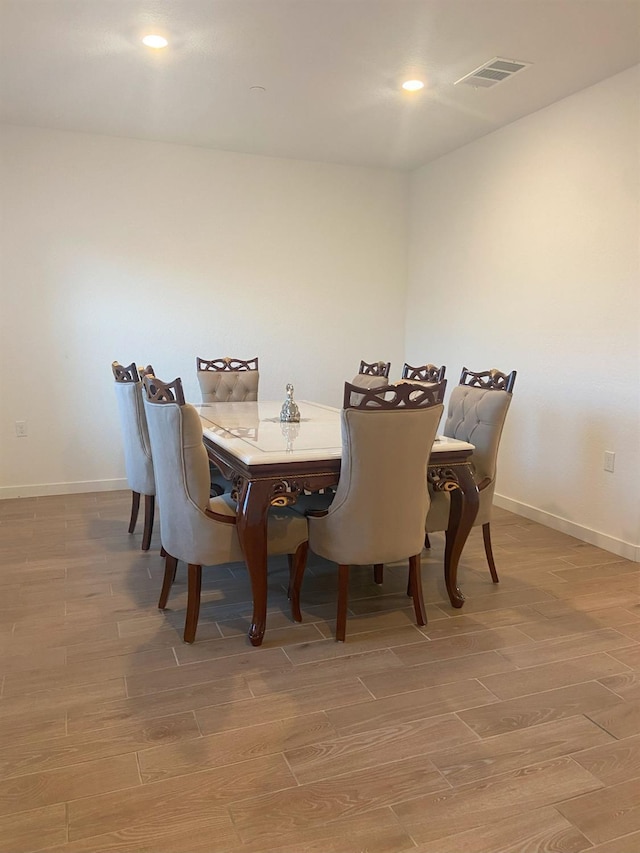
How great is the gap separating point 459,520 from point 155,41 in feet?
8.88

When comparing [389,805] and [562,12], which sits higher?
[562,12]

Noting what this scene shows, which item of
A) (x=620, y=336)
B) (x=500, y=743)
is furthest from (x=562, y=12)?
(x=500, y=743)

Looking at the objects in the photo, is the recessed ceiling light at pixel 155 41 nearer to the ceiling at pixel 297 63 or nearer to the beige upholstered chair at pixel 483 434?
the ceiling at pixel 297 63

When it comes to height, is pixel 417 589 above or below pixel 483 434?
below

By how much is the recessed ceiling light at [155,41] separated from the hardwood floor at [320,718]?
2.64 m

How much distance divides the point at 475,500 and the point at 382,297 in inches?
129

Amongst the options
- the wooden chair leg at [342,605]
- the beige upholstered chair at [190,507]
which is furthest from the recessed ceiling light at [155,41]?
the wooden chair leg at [342,605]

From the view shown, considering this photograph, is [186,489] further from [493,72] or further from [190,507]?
[493,72]

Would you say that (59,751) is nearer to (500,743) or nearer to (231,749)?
(231,749)

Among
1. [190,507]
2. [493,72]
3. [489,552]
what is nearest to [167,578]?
[190,507]

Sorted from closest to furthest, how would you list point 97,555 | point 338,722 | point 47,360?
point 338,722 → point 97,555 → point 47,360

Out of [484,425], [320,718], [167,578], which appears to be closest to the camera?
[320,718]

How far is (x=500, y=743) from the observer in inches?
78.1

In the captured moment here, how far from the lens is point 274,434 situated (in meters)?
3.07
